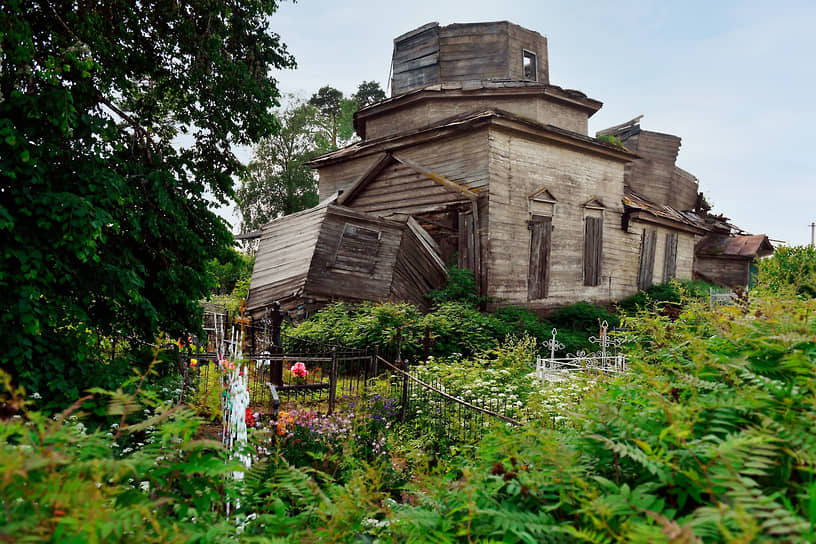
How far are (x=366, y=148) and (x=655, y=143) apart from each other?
63.1 ft

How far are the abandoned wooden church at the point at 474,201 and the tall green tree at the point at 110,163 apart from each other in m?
5.91

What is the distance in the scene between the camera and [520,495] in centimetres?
240

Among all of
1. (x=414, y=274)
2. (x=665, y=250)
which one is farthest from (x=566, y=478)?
(x=665, y=250)

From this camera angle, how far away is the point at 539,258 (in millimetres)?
17172

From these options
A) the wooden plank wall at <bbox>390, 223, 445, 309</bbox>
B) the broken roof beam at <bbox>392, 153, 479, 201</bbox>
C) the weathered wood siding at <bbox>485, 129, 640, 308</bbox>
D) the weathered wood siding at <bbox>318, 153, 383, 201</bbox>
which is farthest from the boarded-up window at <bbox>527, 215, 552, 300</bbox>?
the weathered wood siding at <bbox>318, 153, 383, 201</bbox>

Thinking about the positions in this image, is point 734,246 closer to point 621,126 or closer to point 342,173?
point 621,126

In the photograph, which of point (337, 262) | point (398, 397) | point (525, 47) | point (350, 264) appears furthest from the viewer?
point (525, 47)

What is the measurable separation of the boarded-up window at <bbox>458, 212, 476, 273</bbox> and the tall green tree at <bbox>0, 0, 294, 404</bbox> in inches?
319

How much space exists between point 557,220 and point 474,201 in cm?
414

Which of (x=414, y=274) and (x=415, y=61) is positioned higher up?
(x=415, y=61)

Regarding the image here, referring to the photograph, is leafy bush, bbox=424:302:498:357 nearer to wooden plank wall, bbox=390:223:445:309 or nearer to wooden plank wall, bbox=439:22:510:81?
wooden plank wall, bbox=390:223:445:309

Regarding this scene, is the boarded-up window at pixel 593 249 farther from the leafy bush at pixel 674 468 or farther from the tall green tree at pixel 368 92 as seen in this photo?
the tall green tree at pixel 368 92

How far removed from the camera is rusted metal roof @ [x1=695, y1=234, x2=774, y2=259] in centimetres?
2923

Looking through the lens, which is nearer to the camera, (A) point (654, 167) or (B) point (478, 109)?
(B) point (478, 109)
